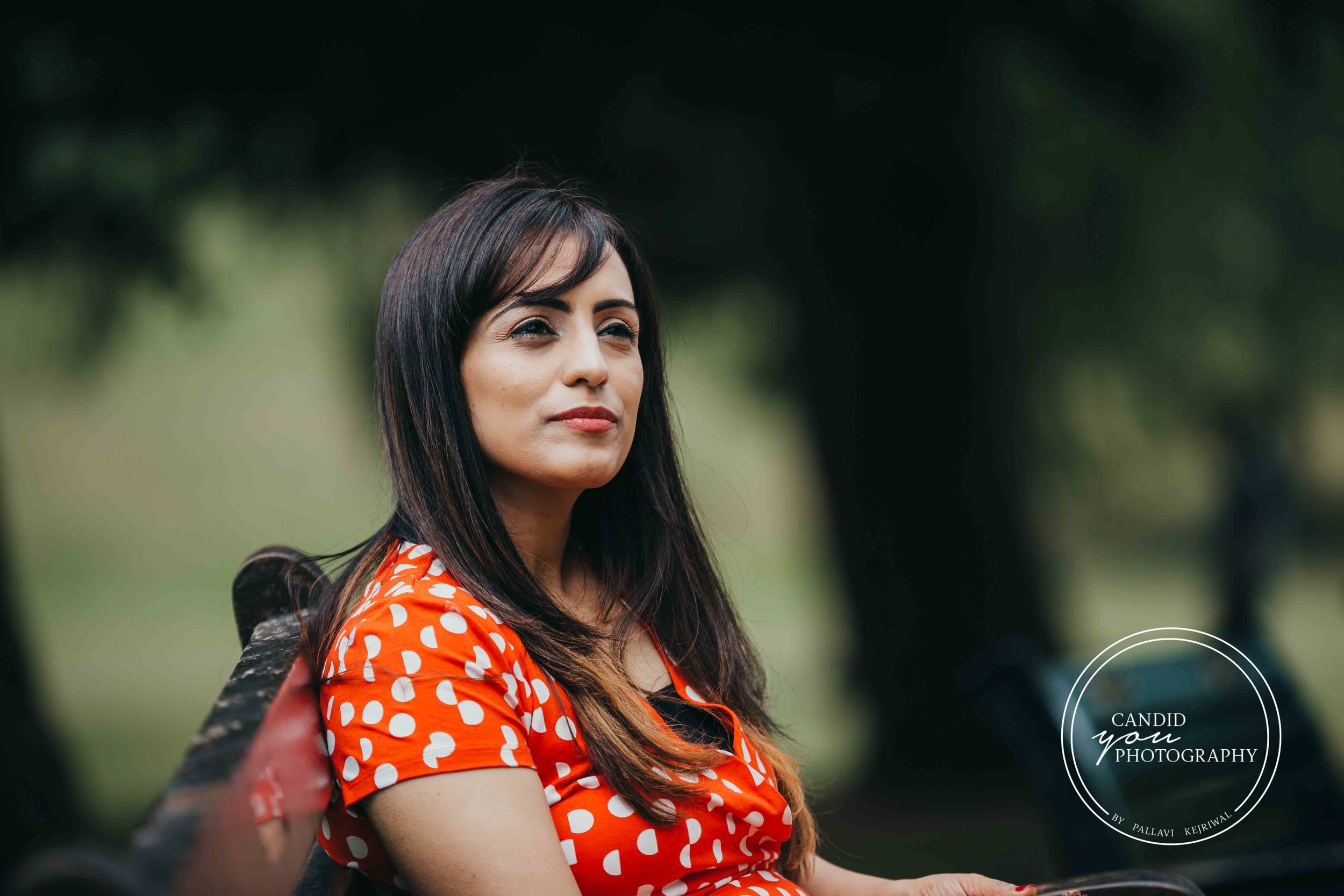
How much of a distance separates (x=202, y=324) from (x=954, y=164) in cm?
210

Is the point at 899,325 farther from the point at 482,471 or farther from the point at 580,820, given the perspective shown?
the point at 580,820

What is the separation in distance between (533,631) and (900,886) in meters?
0.74

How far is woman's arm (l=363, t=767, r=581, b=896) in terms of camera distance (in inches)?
38.1

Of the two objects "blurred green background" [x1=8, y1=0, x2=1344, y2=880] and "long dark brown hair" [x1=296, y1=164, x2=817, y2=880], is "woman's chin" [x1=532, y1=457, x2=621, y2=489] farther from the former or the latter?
"blurred green background" [x1=8, y1=0, x2=1344, y2=880]

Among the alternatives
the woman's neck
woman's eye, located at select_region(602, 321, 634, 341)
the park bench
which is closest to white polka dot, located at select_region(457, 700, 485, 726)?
the park bench

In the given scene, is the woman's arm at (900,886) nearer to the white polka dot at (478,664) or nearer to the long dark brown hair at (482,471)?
the long dark brown hair at (482,471)

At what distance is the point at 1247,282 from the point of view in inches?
120

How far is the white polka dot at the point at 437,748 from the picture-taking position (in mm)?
971

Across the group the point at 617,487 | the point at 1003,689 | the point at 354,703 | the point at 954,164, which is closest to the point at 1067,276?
the point at 954,164

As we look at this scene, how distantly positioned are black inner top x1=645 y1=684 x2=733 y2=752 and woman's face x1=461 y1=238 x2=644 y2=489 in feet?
0.96

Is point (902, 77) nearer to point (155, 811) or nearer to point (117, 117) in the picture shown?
Answer: point (117, 117)

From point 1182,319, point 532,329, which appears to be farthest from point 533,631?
point 1182,319
